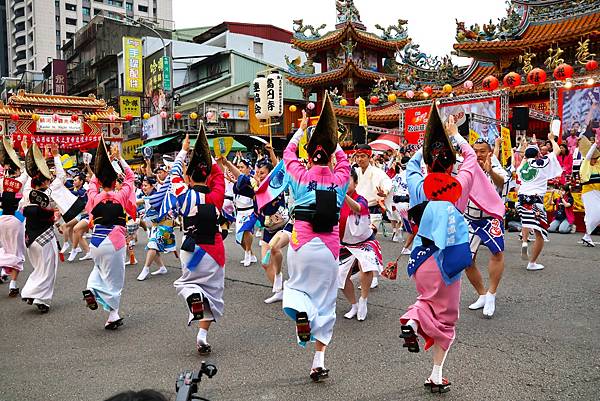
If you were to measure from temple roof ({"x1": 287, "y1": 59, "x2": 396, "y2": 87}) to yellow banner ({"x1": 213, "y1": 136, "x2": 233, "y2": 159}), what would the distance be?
835 inches

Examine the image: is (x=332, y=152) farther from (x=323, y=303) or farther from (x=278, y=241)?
(x=278, y=241)

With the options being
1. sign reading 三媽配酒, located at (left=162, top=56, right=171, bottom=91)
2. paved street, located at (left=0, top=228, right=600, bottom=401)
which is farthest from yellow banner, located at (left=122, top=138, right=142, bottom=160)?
paved street, located at (left=0, top=228, right=600, bottom=401)

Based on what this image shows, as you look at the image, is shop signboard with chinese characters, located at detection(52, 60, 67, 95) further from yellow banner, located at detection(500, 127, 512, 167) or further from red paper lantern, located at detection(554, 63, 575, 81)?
yellow banner, located at detection(500, 127, 512, 167)

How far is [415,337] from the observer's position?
3.52m

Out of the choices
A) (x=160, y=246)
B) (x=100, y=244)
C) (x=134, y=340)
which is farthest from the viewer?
(x=160, y=246)

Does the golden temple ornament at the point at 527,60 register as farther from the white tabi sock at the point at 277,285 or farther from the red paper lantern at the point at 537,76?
the white tabi sock at the point at 277,285

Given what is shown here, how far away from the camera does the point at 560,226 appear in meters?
11.4

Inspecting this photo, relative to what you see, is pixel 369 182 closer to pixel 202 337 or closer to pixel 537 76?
pixel 202 337

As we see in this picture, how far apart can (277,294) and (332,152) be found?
9.11 ft

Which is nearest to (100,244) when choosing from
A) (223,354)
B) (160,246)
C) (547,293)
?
(223,354)

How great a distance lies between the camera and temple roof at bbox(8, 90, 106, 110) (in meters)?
23.4

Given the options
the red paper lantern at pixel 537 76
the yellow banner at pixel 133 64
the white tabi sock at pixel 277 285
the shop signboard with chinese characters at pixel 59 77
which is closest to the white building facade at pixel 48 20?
the shop signboard with chinese characters at pixel 59 77

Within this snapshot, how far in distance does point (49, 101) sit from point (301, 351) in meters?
23.4

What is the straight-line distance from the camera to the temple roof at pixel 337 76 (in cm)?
2588
